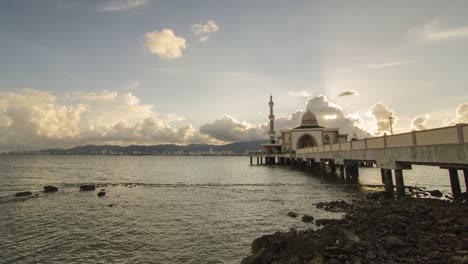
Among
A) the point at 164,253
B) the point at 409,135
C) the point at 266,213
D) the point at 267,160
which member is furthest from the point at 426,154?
the point at 267,160

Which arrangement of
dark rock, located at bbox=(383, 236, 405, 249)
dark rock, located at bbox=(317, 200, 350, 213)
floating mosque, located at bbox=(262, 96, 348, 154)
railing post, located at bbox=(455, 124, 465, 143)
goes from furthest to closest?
1. floating mosque, located at bbox=(262, 96, 348, 154)
2. dark rock, located at bbox=(317, 200, 350, 213)
3. railing post, located at bbox=(455, 124, 465, 143)
4. dark rock, located at bbox=(383, 236, 405, 249)

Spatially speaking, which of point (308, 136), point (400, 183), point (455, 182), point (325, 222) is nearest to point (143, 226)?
point (325, 222)

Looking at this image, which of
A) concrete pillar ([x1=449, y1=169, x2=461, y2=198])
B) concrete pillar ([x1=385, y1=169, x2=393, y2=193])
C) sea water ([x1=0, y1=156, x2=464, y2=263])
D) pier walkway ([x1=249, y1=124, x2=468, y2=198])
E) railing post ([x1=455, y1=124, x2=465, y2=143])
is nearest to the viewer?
sea water ([x1=0, y1=156, x2=464, y2=263])

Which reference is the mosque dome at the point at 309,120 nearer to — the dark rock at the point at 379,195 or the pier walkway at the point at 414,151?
the pier walkway at the point at 414,151

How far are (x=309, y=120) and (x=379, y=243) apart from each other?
94.7 meters

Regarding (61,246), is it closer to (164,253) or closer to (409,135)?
(164,253)

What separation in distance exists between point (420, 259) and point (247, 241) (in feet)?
22.3

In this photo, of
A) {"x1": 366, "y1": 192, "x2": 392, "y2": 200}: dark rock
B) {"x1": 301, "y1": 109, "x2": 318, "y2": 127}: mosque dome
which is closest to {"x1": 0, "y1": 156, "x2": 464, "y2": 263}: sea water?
{"x1": 366, "y1": 192, "x2": 392, "y2": 200}: dark rock

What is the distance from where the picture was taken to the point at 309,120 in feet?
333

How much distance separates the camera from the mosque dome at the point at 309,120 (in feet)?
332

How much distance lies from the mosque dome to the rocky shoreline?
88.8 metres

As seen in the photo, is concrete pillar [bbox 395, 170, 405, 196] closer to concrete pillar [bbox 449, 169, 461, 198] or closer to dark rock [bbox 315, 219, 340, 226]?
concrete pillar [bbox 449, 169, 461, 198]

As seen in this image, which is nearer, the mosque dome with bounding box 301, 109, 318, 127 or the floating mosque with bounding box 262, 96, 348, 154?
the floating mosque with bounding box 262, 96, 348, 154

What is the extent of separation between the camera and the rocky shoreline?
8648 mm
